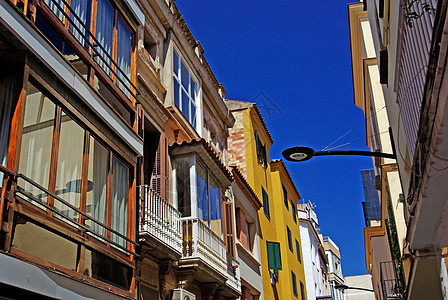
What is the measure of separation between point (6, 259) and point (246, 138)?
60.2 feet

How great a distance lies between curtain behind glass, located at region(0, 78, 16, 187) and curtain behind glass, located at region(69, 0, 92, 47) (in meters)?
2.48

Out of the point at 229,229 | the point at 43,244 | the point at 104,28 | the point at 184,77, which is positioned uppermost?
the point at 184,77

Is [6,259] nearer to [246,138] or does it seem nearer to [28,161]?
[28,161]

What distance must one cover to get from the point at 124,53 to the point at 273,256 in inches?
574

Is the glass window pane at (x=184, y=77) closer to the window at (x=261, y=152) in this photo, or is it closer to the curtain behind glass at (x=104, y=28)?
the curtain behind glass at (x=104, y=28)

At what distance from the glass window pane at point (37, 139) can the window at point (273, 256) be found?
16771 mm

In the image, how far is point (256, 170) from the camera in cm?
2392

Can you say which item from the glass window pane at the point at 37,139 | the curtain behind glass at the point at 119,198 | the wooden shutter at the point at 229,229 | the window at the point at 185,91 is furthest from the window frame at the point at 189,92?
the glass window pane at the point at 37,139

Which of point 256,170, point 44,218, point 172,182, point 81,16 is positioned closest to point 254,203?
point 256,170

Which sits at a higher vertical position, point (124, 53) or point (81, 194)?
point (124, 53)

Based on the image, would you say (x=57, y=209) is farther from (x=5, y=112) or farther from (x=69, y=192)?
(x=5, y=112)

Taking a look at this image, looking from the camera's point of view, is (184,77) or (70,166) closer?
(70,166)

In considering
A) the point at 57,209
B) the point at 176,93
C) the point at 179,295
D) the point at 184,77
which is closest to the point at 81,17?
the point at 57,209

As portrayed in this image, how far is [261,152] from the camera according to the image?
25.8m
